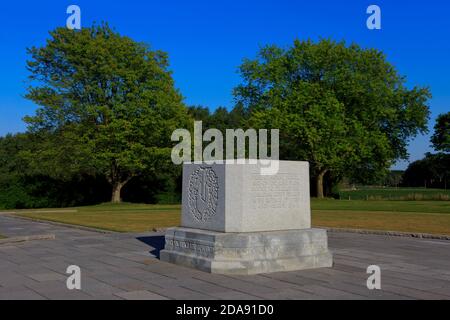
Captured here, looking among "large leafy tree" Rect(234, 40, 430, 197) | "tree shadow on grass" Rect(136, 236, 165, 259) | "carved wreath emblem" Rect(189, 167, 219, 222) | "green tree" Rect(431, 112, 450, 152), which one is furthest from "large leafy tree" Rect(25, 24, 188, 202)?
"green tree" Rect(431, 112, 450, 152)

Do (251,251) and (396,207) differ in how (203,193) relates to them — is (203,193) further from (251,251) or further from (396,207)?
(396,207)

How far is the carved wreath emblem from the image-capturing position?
9125 millimetres

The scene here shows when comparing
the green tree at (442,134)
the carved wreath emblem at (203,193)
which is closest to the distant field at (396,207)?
the carved wreath emblem at (203,193)

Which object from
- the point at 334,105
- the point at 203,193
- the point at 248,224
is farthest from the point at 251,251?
the point at 334,105

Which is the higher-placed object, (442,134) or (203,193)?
(442,134)

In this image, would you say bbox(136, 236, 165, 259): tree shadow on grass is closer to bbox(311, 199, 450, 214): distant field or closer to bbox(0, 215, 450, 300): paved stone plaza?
bbox(0, 215, 450, 300): paved stone plaza

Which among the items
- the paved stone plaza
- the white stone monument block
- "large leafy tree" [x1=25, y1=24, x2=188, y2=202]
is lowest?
the paved stone plaza

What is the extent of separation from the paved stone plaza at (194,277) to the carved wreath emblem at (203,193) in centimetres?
118

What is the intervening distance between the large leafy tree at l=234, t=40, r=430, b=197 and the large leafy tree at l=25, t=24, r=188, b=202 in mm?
10264

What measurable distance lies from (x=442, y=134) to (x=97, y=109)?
5077 cm

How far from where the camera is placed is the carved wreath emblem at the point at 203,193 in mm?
9125

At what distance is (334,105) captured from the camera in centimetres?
4216

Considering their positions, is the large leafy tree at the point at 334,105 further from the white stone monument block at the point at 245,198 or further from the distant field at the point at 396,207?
the white stone monument block at the point at 245,198
